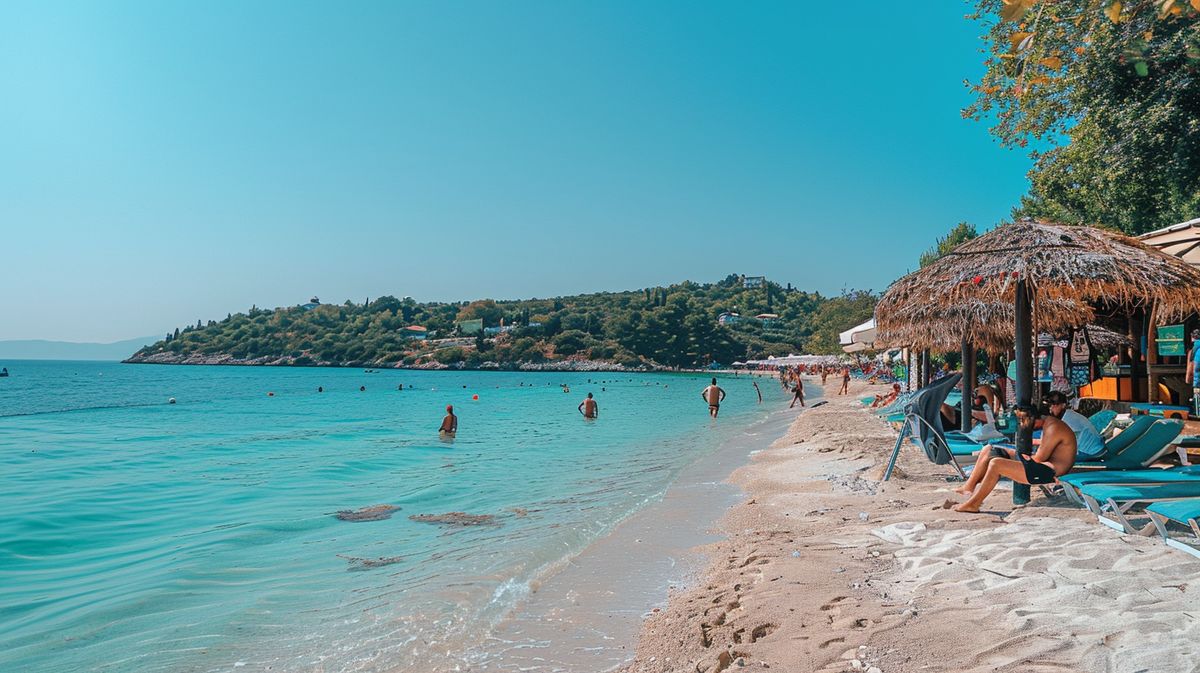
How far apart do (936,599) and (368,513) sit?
7.17 meters

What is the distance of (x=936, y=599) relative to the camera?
3.81 m

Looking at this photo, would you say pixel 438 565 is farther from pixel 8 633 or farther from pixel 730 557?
pixel 8 633

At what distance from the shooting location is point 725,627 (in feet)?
13.2

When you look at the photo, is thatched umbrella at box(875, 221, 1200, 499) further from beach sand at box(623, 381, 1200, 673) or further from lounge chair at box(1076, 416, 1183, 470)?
beach sand at box(623, 381, 1200, 673)

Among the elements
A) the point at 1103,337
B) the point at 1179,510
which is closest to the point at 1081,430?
the point at 1179,510

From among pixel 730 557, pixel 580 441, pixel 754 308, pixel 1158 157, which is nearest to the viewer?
pixel 730 557

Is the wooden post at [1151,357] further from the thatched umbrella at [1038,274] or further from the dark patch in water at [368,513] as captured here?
the dark patch in water at [368,513]

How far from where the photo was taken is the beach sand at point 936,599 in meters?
3.11

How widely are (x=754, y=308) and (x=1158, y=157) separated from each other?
129303 millimetres

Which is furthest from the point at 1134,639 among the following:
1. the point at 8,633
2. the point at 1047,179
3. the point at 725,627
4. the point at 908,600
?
the point at 1047,179

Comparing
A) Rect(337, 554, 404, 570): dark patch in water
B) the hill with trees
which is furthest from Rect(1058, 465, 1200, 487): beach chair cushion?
the hill with trees

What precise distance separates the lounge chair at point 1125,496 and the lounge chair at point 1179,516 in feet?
0.68

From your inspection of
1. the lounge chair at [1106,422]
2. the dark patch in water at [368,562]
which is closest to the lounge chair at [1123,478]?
the lounge chair at [1106,422]

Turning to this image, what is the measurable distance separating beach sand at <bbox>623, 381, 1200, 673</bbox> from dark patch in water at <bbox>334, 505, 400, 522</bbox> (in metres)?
4.57
